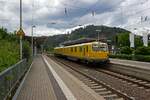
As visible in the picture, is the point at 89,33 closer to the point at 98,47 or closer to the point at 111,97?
the point at 98,47

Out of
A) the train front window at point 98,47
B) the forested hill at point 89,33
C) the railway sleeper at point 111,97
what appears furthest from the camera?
the forested hill at point 89,33

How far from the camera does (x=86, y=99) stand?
496 inches

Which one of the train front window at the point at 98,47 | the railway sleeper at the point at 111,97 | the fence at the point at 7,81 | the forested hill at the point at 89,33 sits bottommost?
the railway sleeper at the point at 111,97

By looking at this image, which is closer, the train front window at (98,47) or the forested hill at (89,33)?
the train front window at (98,47)

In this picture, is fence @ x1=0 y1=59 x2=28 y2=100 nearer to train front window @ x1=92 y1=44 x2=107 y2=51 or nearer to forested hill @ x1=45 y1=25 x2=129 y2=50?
train front window @ x1=92 y1=44 x2=107 y2=51

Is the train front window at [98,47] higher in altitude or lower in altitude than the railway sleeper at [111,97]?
higher

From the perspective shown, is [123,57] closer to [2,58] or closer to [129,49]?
[129,49]

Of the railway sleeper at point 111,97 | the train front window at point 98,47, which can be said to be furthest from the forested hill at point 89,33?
the railway sleeper at point 111,97

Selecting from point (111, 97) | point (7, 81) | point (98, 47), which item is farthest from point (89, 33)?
point (7, 81)

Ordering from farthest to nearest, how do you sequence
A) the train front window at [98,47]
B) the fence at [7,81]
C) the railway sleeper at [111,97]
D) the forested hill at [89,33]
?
the forested hill at [89,33]
the train front window at [98,47]
the railway sleeper at [111,97]
the fence at [7,81]

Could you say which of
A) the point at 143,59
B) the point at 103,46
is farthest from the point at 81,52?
the point at 143,59

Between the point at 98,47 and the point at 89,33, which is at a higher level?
the point at 89,33

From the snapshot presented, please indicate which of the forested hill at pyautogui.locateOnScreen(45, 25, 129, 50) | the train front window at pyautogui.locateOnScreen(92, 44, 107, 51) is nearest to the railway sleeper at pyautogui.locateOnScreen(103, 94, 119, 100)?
the train front window at pyautogui.locateOnScreen(92, 44, 107, 51)

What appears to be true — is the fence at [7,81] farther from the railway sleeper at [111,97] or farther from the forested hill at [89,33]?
the forested hill at [89,33]
